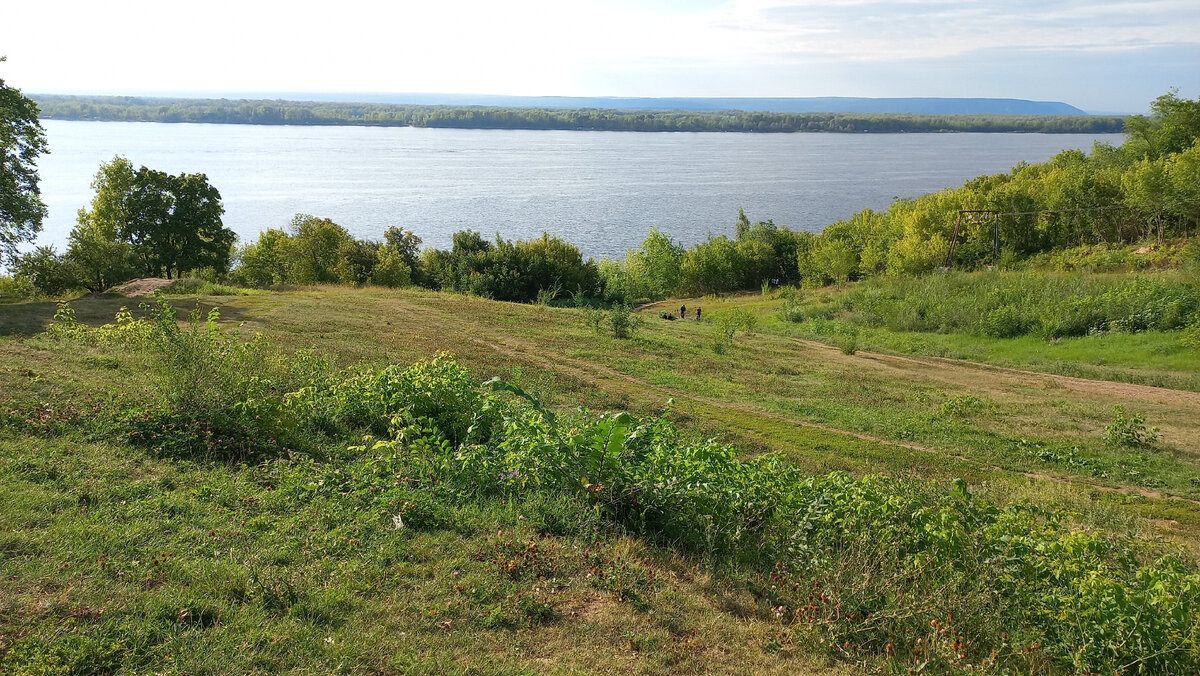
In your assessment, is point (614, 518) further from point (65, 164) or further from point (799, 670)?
point (65, 164)

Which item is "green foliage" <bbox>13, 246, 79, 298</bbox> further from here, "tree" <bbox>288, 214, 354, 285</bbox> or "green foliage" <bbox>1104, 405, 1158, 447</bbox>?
"green foliage" <bbox>1104, 405, 1158, 447</bbox>

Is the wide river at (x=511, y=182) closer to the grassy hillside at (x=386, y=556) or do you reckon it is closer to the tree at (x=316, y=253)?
the tree at (x=316, y=253)

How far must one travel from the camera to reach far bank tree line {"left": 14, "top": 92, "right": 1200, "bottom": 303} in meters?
38.8

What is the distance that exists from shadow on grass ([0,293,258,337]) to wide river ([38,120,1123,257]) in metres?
45.2

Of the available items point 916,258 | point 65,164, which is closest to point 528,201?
point 916,258

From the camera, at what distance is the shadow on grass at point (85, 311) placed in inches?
565

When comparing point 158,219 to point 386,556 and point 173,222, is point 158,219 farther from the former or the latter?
point 386,556

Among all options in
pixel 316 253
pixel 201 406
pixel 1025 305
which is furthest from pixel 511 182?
pixel 201 406

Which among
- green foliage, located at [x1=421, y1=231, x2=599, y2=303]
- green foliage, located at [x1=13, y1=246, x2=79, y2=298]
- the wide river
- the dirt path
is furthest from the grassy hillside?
the wide river

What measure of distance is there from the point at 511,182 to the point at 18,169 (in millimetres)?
102268

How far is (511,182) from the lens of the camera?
122562 millimetres

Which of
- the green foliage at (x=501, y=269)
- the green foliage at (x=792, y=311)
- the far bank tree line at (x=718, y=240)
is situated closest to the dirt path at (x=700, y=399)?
the far bank tree line at (x=718, y=240)

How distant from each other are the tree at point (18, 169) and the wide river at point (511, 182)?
39.0 metres

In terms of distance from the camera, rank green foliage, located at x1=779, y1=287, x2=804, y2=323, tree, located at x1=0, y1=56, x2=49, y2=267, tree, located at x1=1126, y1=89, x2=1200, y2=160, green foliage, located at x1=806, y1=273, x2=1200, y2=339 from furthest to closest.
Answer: tree, located at x1=1126, y1=89, x2=1200, y2=160 < green foliage, located at x1=779, y1=287, x2=804, y2=323 < green foliage, located at x1=806, y1=273, x2=1200, y2=339 < tree, located at x1=0, y1=56, x2=49, y2=267
